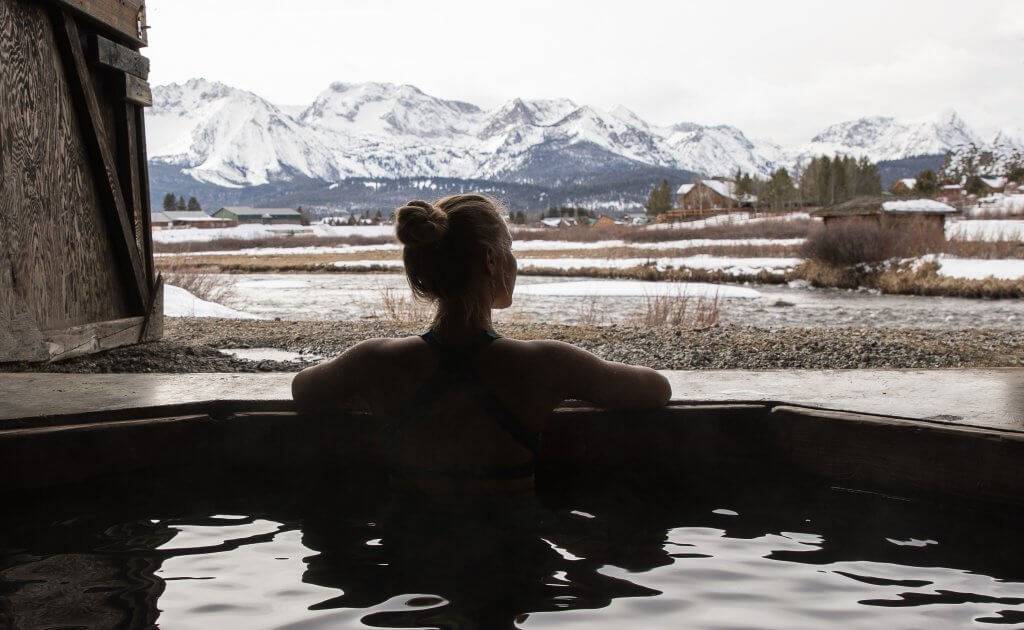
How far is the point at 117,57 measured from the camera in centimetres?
654

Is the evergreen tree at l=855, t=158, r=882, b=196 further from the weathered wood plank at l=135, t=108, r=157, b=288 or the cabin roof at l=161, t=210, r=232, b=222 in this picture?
the weathered wood plank at l=135, t=108, r=157, b=288

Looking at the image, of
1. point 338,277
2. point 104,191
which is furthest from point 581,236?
point 104,191

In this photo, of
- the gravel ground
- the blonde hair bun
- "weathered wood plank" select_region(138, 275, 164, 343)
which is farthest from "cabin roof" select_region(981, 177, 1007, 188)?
the blonde hair bun

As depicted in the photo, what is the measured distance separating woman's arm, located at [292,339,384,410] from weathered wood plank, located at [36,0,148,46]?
4.08 metres

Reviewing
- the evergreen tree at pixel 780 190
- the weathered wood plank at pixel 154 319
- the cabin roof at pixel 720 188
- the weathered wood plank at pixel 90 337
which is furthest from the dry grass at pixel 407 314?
the cabin roof at pixel 720 188

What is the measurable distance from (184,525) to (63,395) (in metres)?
1.26

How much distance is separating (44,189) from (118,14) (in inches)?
65.7

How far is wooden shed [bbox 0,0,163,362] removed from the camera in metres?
5.31

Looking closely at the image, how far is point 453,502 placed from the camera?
289 centimetres

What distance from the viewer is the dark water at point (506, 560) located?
2.41m

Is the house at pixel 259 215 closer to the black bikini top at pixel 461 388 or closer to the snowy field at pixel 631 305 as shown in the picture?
the snowy field at pixel 631 305

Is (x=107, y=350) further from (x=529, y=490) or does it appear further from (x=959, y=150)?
(x=959, y=150)

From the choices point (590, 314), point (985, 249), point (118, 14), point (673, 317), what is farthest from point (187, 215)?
point (118, 14)

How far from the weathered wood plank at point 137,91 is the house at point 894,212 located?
2693 centimetres
